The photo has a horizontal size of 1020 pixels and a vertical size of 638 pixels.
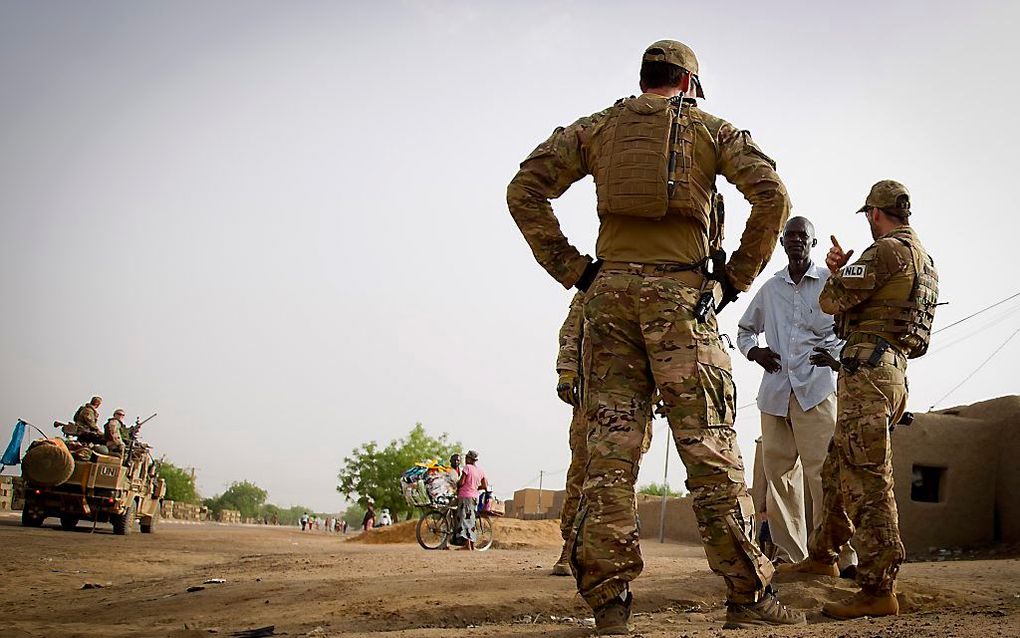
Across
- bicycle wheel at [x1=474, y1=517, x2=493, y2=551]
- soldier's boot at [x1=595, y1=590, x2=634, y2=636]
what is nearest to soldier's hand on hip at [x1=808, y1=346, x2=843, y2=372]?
soldier's boot at [x1=595, y1=590, x2=634, y2=636]

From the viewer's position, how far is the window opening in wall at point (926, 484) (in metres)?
10.9

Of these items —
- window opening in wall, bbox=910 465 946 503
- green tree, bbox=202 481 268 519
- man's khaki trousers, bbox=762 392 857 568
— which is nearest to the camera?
man's khaki trousers, bbox=762 392 857 568

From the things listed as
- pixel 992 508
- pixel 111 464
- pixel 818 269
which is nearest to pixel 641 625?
pixel 818 269

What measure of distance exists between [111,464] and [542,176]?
14212 millimetres

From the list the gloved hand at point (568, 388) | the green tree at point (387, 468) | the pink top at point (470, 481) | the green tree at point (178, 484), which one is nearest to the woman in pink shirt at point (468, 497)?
the pink top at point (470, 481)

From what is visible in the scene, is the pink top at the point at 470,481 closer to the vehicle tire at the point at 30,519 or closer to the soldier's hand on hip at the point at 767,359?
the vehicle tire at the point at 30,519

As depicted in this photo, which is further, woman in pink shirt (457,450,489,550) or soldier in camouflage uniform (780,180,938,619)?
woman in pink shirt (457,450,489,550)

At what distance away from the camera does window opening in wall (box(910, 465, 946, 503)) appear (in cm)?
1089

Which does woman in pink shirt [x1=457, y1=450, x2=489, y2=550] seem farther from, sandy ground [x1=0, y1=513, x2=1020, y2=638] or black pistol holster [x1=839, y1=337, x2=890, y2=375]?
black pistol holster [x1=839, y1=337, x2=890, y2=375]

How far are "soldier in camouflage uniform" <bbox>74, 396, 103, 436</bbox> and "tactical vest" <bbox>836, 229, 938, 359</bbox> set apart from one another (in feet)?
50.9

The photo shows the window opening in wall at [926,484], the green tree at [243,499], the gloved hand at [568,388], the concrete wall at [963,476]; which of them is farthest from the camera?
the green tree at [243,499]

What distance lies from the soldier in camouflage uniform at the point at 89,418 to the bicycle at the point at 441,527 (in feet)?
20.9

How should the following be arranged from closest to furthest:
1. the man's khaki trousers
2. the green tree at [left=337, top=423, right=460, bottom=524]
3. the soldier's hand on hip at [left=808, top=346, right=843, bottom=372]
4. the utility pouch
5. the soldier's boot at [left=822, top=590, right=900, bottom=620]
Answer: the soldier's boot at [left=822, top=590, right=900, bottom=620], the utility pouch, the soldier's hand on hip at [left=808, top=346, right=843, bottom=372], the man's khaki trousers, the green tree at [left=337, top=423, right=460, bottom=524]

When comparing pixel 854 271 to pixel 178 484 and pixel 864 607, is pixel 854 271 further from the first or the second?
pixel 178 484
